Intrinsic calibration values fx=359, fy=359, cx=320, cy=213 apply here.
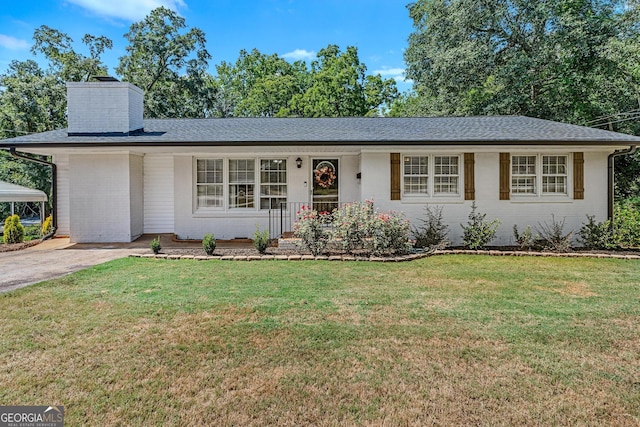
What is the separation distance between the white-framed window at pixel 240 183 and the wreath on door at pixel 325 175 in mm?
998

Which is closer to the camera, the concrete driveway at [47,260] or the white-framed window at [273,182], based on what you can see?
the concrete driveway at [47,260]

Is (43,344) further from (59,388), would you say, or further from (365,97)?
(365,97)

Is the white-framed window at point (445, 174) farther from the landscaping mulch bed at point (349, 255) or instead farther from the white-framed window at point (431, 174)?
the landscaping mulch bed at point (349, 255)

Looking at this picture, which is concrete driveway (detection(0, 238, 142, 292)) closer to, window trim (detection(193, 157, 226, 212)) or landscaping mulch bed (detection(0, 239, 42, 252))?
landscaping mulch bed (detection(0, 239, 42, 252))

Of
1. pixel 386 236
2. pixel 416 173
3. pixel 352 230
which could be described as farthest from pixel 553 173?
pixel 352 230

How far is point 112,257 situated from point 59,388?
19.6 feet

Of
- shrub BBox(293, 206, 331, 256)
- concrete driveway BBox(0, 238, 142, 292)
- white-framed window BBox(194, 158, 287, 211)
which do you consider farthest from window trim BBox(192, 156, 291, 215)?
shrub BBox(293, 206, 331, 256)

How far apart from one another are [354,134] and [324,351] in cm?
765

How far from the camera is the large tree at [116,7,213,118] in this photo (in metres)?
21.9

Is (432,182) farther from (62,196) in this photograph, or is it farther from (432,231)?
(62,196)

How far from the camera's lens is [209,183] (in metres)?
10.7

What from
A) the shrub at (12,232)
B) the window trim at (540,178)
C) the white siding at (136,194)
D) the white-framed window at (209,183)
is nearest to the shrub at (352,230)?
the white-framed window at (209,183)

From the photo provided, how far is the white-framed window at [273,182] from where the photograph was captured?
10.8 metres

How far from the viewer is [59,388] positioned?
106 inches
